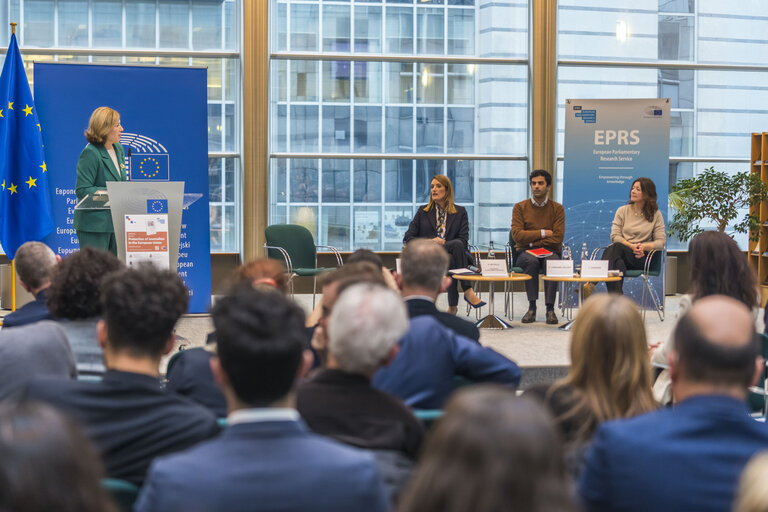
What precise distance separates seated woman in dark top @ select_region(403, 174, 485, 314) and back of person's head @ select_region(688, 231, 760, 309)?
376cm

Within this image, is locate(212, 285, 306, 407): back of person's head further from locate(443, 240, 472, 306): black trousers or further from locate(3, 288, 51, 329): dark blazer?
locate(443, 240, 472, 306): black trousers

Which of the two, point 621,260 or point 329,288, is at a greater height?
point 329,288

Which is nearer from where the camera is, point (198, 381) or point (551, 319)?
point (198, 381)

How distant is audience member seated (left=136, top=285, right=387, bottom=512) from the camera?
1.25 meters

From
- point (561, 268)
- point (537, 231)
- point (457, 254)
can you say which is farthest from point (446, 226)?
point (561, 268)

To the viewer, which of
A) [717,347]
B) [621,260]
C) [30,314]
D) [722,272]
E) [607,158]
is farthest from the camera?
[607,158]

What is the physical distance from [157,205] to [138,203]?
0.13m

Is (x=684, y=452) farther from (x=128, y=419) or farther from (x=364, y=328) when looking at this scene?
(x=128, y=419)

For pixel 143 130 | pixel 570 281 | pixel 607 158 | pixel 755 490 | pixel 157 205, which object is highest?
pixel 143 130

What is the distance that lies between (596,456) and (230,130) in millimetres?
8317

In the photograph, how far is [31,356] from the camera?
7.55 ft

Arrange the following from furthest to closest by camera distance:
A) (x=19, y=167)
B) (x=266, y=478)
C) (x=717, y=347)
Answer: (x=19, y=167) < (x=717, y=347) < (x=266, y=478)

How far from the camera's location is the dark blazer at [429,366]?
2482mm

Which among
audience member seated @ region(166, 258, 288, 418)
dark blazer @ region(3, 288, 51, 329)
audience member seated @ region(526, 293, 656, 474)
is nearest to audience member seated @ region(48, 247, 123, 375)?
dark blazer @ region(3, 288, 51, 329)
